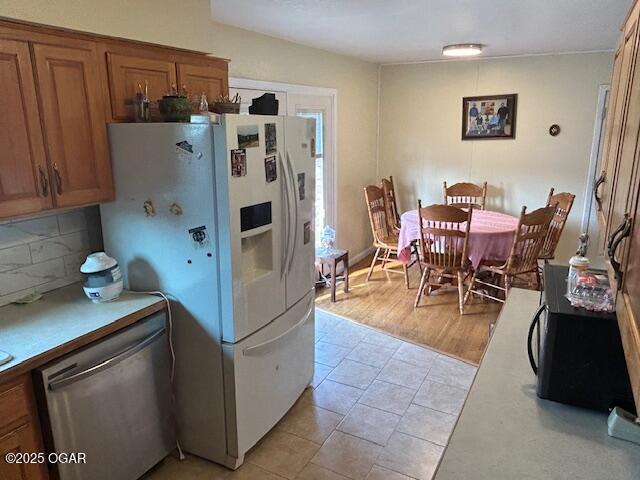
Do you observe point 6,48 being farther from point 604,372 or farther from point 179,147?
point 604,372

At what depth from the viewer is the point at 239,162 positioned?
1976 millimetres

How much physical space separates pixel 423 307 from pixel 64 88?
10.8 ft

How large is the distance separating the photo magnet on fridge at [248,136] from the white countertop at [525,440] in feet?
4.24

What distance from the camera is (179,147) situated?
200 cm

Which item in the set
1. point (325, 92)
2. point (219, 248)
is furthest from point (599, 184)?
point (325, 92)

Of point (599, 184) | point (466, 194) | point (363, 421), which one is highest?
point (599, 184)

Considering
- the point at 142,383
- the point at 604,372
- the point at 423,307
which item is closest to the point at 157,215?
the point at 142,383

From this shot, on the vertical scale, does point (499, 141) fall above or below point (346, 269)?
above

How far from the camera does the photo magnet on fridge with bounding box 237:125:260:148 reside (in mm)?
1968

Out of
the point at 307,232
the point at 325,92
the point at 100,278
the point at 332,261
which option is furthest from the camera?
the point at 325,92

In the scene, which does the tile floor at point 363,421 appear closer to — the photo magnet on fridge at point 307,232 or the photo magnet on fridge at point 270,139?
the photo magnet on fridge at point 307,232

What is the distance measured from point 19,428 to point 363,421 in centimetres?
166

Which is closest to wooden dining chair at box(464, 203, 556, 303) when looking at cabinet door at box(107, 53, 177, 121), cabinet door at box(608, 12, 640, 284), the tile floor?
the tile floor

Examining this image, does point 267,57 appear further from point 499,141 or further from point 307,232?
point 499,141
